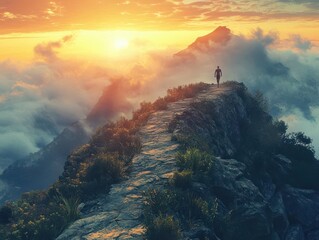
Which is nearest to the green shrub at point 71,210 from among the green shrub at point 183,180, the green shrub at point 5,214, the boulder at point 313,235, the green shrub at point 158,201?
the green shrub at point 158,201

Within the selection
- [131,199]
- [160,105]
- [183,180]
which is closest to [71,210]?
[131,199]

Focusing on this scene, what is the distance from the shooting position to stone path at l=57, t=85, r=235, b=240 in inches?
447

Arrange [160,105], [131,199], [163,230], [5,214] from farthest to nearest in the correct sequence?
[160,105], [5,214], [131,199], [163,230]

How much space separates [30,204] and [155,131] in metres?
8.94

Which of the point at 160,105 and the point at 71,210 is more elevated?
the point at 160,105

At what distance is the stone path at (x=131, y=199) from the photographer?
1136cm

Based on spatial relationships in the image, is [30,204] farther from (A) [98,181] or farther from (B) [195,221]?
(B) [195,221]

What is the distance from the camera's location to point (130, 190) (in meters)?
14.2

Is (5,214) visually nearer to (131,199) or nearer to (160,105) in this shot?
(131,199)

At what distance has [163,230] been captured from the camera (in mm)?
10562

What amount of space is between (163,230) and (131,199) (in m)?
3.15

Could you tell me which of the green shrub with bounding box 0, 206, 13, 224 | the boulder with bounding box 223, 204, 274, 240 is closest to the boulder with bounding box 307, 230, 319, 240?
the boulder with bounding box 223, 204, 274, 240

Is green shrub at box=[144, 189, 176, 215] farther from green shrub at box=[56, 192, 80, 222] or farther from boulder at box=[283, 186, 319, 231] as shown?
boulder at box=[283, 186, 319, 231]

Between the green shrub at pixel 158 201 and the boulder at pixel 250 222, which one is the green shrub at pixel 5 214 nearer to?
the green shrub at pixel 158 201
